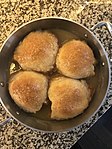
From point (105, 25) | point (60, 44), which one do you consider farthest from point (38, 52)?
point (105, 25)

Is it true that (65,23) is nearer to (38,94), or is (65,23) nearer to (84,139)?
(38,94)

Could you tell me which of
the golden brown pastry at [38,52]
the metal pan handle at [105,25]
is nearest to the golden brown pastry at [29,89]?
the golden brown pastry at [38,52]

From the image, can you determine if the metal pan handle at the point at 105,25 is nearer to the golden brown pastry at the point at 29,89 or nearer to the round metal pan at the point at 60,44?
the round metal pan at the point at 60,44

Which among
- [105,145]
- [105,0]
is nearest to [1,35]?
[105,0]

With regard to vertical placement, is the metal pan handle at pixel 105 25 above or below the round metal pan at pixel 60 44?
above

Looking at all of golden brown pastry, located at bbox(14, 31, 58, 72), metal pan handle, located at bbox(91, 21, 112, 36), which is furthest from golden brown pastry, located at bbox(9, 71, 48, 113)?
metal pan handle, located at bbox(91, 21, 112, 36)

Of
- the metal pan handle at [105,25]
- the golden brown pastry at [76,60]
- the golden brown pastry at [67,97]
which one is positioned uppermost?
the metal pan handle at [105,25]
